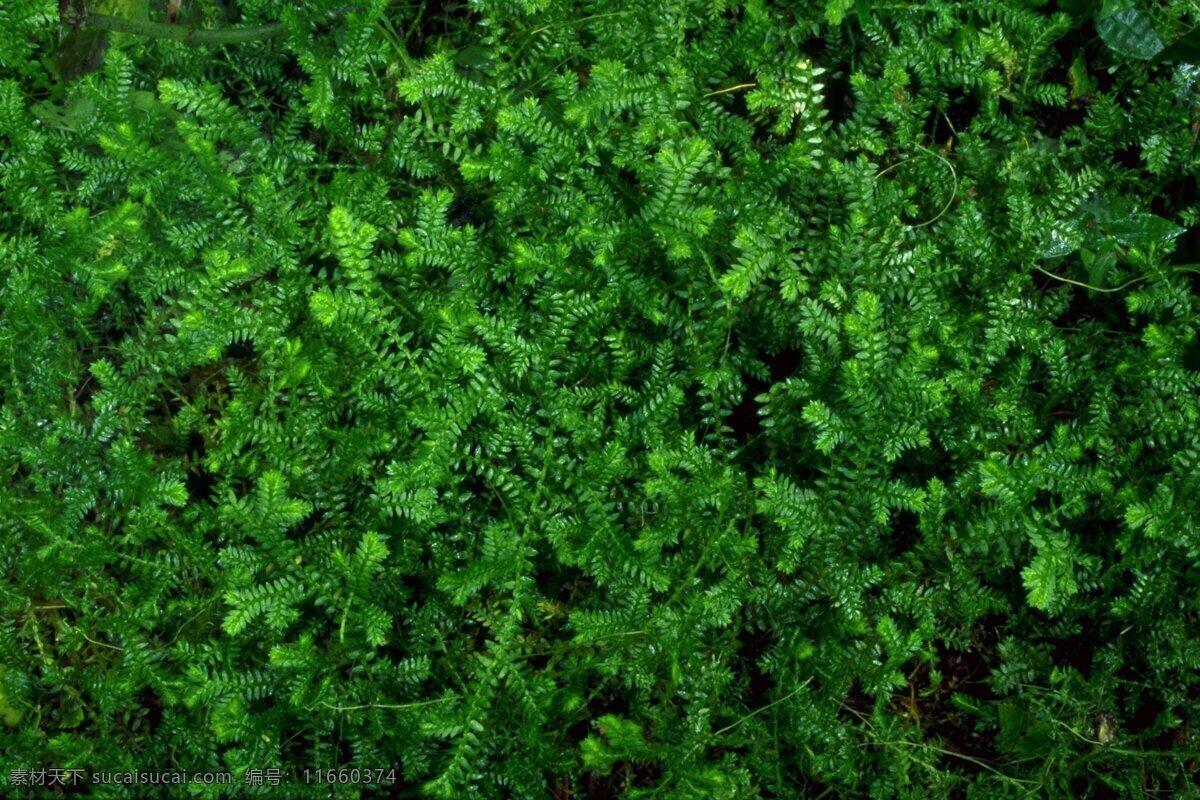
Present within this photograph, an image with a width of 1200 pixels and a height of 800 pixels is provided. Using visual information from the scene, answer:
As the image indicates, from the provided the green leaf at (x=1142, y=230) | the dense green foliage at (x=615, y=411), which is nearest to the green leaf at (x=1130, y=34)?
the dense green foliage at (x=615, y=411)

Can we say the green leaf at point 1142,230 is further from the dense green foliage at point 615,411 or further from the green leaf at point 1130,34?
the green leaf at point 1130,34

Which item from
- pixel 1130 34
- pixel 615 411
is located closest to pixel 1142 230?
pixel 1130 34

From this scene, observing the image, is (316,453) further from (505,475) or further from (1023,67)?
(1023,67)

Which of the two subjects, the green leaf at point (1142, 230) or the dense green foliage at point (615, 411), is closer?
the dense green foliage at point (615, 411)

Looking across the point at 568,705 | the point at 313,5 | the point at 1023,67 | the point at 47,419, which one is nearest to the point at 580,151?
the point at 313,5

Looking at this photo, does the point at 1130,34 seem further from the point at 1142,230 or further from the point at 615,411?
the point at 615,411

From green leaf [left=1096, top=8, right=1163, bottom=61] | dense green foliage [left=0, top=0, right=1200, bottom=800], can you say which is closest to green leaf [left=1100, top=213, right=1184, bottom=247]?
dense green foliage [left=0, top=0, right=1200, bottom=800]

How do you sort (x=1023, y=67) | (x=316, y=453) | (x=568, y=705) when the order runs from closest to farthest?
(x=568, y=705)
(x=316, y=453)
(x=1023, y=67)

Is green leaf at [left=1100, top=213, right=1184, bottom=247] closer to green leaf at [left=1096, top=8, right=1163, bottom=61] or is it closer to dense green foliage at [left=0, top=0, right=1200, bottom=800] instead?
dense green foliage at [left=0, top=0, right=1200, bottom=800]
